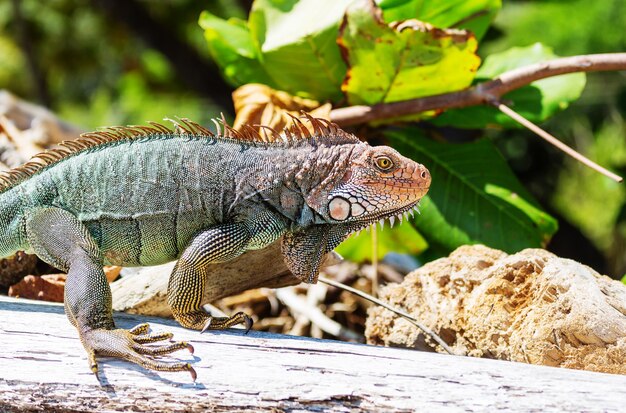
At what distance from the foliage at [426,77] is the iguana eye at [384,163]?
930 mm

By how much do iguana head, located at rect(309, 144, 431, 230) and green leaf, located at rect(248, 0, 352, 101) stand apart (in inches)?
44.0

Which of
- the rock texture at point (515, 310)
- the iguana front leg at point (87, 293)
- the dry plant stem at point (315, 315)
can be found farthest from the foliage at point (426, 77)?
the iguana front leg at point (87, 293)

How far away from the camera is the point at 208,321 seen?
2508mm

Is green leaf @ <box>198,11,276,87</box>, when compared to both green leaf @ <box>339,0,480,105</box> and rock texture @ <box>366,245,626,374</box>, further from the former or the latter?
rock texture @ <box>366,245,626,374</box>

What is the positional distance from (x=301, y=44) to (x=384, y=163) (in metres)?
1.22

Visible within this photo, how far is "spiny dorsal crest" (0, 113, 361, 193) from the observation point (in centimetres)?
266

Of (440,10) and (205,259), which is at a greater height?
(440,10)

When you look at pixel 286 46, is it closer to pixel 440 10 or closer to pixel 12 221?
pixel 440 10

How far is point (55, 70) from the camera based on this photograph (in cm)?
964

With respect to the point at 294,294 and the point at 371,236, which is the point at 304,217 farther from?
the point at 294,294

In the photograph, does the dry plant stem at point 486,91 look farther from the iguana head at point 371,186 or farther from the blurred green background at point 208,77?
the blurred green background at point 208,77

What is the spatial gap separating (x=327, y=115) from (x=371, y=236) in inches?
25.1

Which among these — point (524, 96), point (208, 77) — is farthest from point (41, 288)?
point (208, 77)

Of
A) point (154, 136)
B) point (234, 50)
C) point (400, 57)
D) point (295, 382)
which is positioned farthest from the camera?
point (234, 50)
